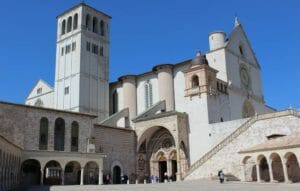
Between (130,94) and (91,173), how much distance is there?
13.5m

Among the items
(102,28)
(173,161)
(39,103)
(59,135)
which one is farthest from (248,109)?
(39,103)

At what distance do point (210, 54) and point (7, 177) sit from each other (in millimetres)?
23393

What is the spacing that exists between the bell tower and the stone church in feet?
0.42

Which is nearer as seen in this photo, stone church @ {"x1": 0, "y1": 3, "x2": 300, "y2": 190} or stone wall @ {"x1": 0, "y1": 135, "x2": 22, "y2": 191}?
stone wall @ {"x1": 0, "y1": 135, "x2": 22, "y2": 191}

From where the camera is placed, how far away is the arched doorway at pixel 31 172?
27453 mm

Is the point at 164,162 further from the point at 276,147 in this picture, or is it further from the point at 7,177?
the point at 7,177

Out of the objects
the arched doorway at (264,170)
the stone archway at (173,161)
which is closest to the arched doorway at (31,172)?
the stone archway at (173,161)

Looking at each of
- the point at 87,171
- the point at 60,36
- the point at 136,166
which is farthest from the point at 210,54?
the point at 60,36

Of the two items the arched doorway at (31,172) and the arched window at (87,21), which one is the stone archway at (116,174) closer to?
the arched doorway at (31,172)

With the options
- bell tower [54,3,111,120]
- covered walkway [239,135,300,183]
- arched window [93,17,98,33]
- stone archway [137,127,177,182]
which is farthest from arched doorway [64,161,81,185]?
arched window [93,17,98,33]

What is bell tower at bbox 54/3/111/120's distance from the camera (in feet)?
140

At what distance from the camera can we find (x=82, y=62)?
43156 mm

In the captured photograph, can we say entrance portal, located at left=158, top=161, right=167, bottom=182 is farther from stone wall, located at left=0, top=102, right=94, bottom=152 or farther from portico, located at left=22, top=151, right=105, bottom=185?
stone wall, located at left=0, top=102, right=94, bottom=152

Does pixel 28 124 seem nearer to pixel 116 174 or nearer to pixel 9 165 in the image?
pixel 9 165
